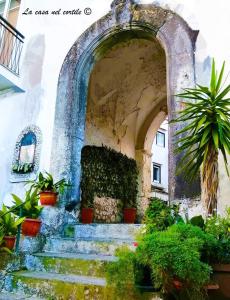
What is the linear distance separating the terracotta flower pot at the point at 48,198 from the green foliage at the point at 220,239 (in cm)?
296

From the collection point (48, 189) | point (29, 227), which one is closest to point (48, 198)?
point (48, 189)

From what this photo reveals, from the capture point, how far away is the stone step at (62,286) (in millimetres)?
3135

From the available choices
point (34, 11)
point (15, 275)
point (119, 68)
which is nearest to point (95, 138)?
point (119, 68)

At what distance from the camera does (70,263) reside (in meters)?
4.03

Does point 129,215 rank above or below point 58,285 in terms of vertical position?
above

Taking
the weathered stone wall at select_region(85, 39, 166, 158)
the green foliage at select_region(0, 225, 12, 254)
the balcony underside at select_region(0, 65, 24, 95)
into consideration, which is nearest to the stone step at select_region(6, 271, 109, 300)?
the green foliage at select_region(0, 225, 12, 254)

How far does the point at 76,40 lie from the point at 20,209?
149 inches

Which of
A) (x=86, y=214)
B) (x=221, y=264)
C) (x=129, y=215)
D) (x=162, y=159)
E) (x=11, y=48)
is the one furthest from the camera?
(x=162, y=159)

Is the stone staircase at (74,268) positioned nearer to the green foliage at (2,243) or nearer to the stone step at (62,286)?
the stone step at (62,286)

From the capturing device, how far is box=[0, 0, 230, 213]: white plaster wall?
216 inches

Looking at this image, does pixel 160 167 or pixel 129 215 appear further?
pixel 160 167

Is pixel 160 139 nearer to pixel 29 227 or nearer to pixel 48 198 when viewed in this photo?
pixel 48 198

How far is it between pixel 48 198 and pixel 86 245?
1267 mm

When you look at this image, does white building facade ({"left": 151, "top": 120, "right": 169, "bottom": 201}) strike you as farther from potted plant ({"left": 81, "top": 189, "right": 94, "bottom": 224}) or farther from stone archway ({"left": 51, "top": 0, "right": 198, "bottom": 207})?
stone archway ({"left": 51, "top": 0, "right": 198, "bottom": 207})
